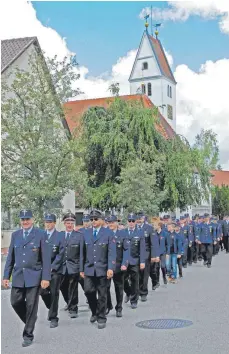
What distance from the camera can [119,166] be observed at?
3388cm

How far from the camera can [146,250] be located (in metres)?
14.3

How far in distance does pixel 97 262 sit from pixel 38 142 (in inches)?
369

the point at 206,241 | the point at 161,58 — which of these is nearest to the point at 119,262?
the point at 206,241

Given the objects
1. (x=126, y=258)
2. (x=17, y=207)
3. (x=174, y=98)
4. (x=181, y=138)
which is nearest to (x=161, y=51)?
(x=174, y=98)

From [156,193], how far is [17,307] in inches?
925

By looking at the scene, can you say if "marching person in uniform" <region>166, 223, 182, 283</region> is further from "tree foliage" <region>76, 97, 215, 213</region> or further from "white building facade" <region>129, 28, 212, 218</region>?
"white building facade" <region>129, 28, 212, 218</region>

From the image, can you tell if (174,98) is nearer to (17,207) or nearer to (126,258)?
(17,207)

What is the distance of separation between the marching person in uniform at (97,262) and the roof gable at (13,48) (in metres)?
21.3

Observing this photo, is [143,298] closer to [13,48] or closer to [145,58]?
[13,48]

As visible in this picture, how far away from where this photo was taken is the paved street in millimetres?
8344

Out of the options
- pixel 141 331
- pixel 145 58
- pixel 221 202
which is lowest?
pixel 141 331

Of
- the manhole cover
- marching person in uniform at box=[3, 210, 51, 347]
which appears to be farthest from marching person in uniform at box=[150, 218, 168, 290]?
marching person in uniform at box=[3, 210, 51, 347]

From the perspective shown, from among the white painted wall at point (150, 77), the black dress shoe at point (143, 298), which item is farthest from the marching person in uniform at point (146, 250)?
the white painted wall at point (150, 77)

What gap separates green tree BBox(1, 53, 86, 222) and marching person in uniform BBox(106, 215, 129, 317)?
20.6ft
